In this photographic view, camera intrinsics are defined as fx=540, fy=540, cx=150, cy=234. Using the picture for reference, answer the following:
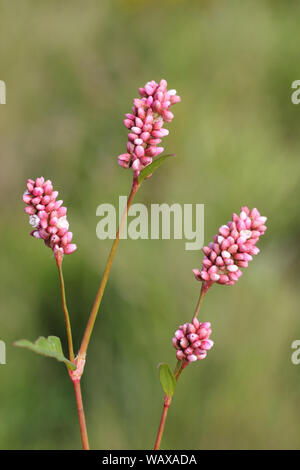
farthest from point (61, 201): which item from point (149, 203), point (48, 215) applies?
point (149, 203)

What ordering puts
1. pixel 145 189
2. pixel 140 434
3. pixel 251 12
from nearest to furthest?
pixel 140 434 → pixel 145 189 → pixel 251 12

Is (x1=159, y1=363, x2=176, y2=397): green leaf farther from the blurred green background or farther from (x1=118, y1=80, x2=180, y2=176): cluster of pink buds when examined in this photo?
the blurred green background

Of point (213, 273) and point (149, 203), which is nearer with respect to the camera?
point (213, 273)

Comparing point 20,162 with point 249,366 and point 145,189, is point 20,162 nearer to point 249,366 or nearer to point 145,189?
A: point 145,189

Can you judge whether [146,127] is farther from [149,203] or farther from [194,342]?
[149,203]

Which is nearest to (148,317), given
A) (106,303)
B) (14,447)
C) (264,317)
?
(106,303)

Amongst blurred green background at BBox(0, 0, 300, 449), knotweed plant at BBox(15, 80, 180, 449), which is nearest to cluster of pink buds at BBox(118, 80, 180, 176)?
knotweed plant at BBox(15, 80, 180, 449)
